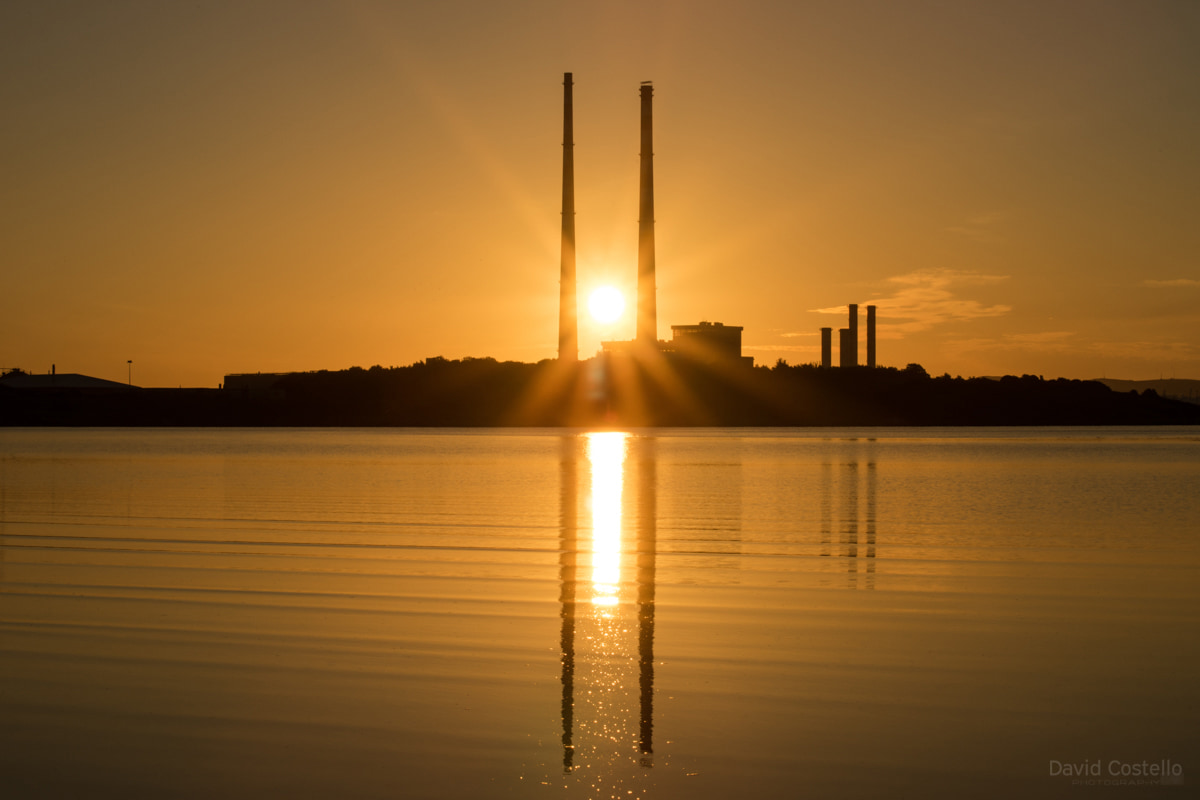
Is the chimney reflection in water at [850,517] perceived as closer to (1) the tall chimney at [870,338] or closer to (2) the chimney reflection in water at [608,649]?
(2) the chimney reflection in water at [608,649]

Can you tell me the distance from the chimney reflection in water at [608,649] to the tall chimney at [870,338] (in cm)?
14217

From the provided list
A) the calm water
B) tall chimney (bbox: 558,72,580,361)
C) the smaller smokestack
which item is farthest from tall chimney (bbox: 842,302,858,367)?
the calm water

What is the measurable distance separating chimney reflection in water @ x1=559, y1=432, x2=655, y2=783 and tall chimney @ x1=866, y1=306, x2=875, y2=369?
142 metres

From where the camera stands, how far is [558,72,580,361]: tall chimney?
112 meters

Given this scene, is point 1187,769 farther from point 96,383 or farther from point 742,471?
point 96,383

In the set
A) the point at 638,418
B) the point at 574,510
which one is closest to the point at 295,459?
the point at 574,510

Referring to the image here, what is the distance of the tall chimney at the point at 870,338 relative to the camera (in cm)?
15838

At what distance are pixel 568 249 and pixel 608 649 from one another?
106978 mm

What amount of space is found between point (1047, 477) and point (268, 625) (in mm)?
33859

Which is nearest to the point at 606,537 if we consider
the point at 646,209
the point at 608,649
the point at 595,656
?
the point at 608,649

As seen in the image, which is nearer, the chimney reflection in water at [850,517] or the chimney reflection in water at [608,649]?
the chimney reflection in water at [608,649]

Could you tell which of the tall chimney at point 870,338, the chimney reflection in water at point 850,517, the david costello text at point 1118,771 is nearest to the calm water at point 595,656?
the david costello text at point 1118,771

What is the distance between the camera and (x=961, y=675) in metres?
9.47

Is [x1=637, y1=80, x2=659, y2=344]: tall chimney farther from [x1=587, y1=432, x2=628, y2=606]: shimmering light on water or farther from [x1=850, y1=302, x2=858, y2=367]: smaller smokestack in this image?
[x1=587, y1=432, x2=628, y2=606]: shimmering light on water
